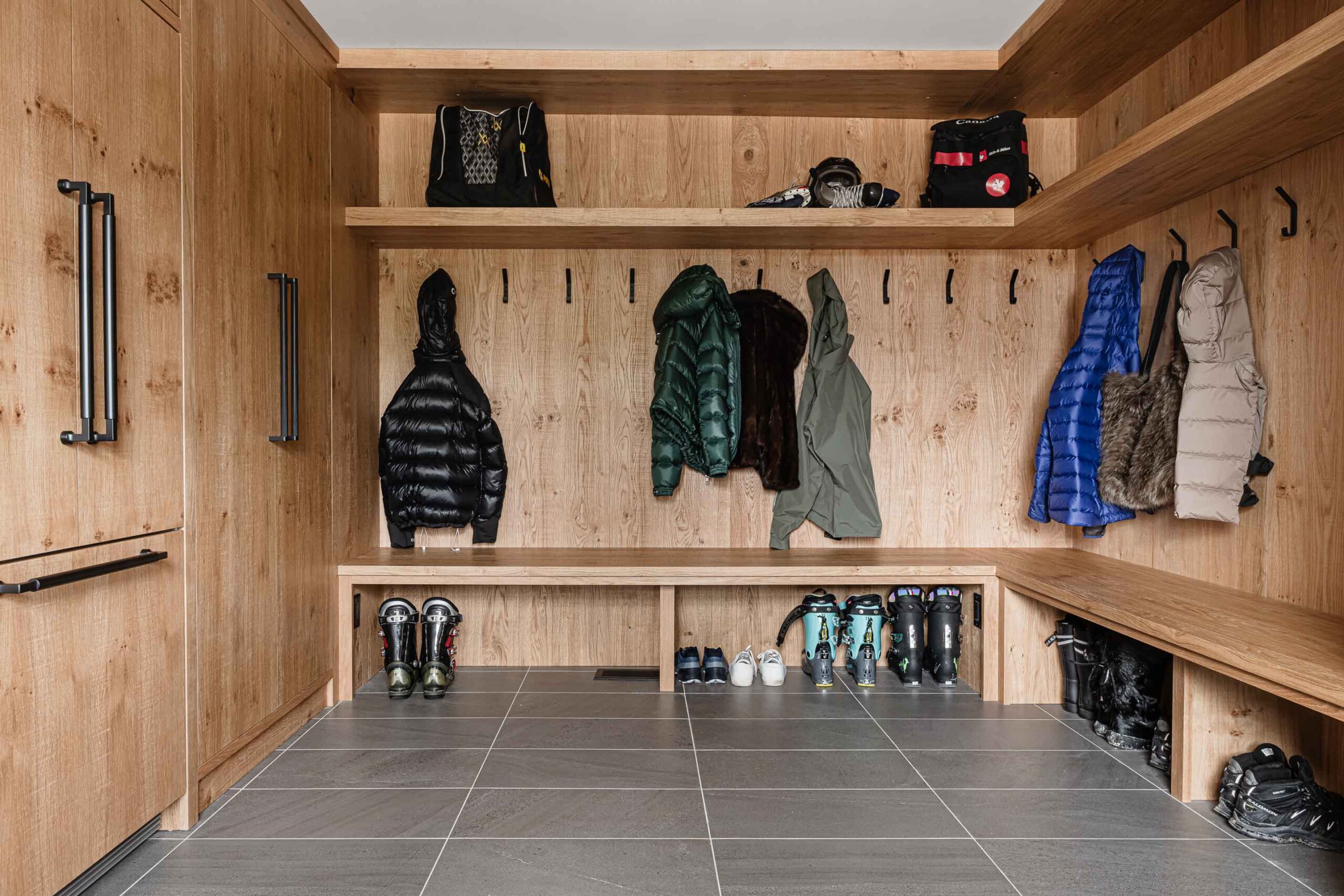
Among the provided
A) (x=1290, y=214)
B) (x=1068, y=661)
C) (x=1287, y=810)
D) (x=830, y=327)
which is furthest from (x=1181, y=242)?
(x=1287, y=810)

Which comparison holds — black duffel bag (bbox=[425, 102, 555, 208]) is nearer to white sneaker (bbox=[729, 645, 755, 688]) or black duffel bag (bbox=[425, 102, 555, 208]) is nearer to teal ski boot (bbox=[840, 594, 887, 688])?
white sneaker (bbox=[729, 645, 755, 688])

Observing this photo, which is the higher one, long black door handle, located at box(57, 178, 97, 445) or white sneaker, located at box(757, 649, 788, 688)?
long black door handle, located at box(57, 178, 97, 445)

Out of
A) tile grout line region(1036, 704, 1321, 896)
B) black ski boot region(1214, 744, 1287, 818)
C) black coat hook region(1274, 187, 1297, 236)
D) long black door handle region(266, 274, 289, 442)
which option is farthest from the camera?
long black door handle region(266, 274, 289, 442)

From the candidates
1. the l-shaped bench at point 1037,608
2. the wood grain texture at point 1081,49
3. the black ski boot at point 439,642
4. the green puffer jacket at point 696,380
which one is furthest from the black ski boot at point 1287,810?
the black ski boot at point 439,642

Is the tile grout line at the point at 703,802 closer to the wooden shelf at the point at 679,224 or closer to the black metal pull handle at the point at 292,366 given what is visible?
the black metal pull handle at the point at 292,366

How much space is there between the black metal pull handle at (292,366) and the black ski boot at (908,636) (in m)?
2.42

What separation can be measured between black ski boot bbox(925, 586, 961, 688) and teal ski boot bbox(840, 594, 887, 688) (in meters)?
0.23

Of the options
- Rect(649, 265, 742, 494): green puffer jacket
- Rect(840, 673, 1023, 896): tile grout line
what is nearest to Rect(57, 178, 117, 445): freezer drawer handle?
Rect(649, 265, 742, 494): green puffer jacket

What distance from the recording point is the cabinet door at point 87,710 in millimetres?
1559

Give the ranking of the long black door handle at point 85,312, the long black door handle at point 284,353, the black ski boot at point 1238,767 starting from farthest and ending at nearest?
the long black door handle at point 284,353 → the black ski boot at point 1238,767 → the long black door handle at point 85,312

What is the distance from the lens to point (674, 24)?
2.97 meters

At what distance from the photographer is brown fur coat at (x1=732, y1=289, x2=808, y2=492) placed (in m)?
3.56

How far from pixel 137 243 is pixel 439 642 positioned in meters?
1.90

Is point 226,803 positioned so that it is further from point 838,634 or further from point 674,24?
point 674,24
